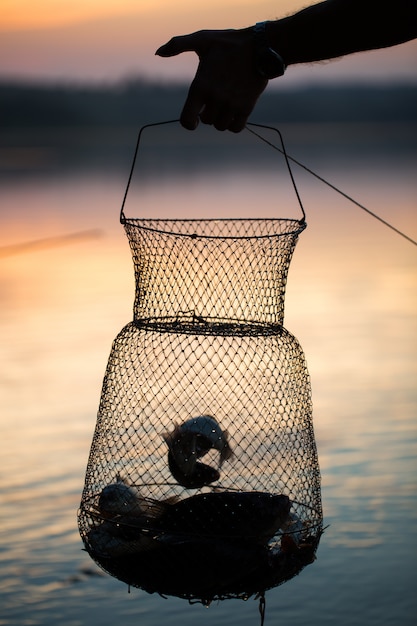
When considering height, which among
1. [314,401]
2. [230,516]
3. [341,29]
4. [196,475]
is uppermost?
A: [314,401]

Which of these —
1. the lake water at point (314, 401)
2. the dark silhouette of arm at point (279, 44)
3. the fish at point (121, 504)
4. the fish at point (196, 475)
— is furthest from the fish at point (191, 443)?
the lake water at point (314, 401)

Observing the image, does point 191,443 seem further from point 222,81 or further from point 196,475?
point 222,81

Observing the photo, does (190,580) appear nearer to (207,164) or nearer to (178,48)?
(178,48)

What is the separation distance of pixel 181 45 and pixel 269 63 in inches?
8.9

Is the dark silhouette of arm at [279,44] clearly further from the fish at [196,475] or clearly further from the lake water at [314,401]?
the lake water at [314,401]

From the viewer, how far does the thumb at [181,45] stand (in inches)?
118

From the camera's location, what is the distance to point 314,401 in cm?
881

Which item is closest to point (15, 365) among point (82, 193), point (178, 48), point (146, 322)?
point (146, 322)

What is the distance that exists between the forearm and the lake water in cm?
368

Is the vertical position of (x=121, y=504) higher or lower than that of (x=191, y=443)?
lower

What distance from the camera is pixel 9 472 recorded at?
7672 millimetres

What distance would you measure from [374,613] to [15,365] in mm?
4568

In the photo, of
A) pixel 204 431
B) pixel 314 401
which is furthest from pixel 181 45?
pixel 314 401

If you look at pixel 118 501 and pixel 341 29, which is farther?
pixel 118 501
